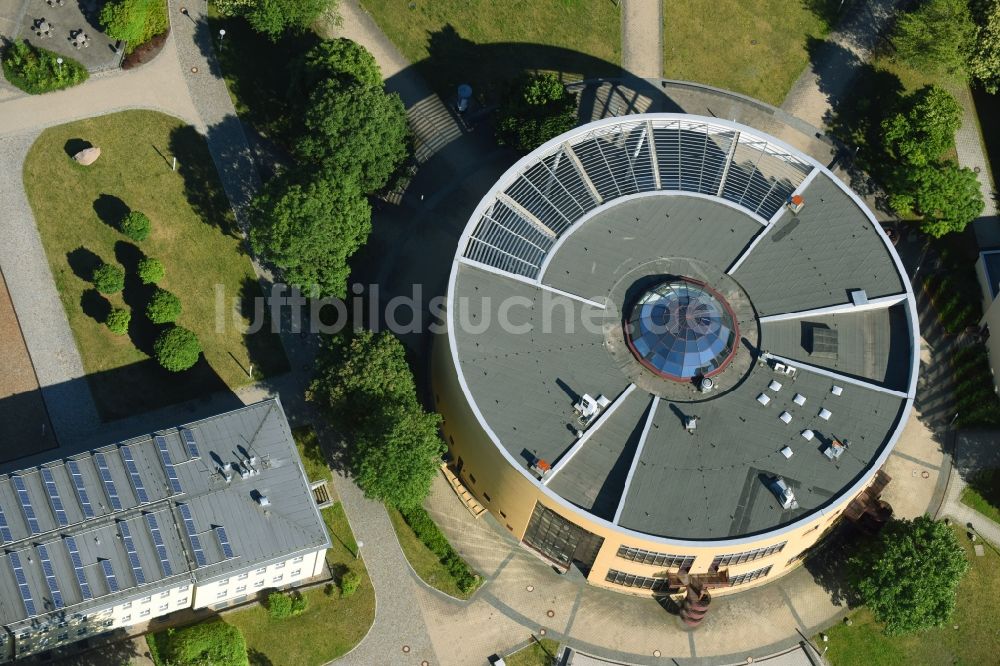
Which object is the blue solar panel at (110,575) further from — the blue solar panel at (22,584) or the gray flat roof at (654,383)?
the gray flat roof at (654,383)

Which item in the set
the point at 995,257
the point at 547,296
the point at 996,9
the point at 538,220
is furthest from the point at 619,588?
the point at 996,9

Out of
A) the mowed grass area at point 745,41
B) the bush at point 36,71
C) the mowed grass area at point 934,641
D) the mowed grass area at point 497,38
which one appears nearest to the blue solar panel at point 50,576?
the bush at point 36,71

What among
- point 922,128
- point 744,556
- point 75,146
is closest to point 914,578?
point 744,556

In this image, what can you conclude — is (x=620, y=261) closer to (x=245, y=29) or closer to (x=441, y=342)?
(x=441, y=342)

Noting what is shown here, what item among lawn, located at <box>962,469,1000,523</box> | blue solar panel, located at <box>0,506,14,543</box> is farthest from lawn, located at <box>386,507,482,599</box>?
lawn, located at <box>962,469,1000,523</box>

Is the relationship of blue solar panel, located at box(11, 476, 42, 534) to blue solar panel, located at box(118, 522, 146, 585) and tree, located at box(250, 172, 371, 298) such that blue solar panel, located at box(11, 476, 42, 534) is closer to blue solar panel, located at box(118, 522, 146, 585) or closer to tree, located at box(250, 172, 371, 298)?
blue solar panel, located at box(118, 522, 146, 585)

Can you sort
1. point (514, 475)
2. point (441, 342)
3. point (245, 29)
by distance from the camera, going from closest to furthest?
point (514, 475)
point (441, 342)
point (245, 29)
